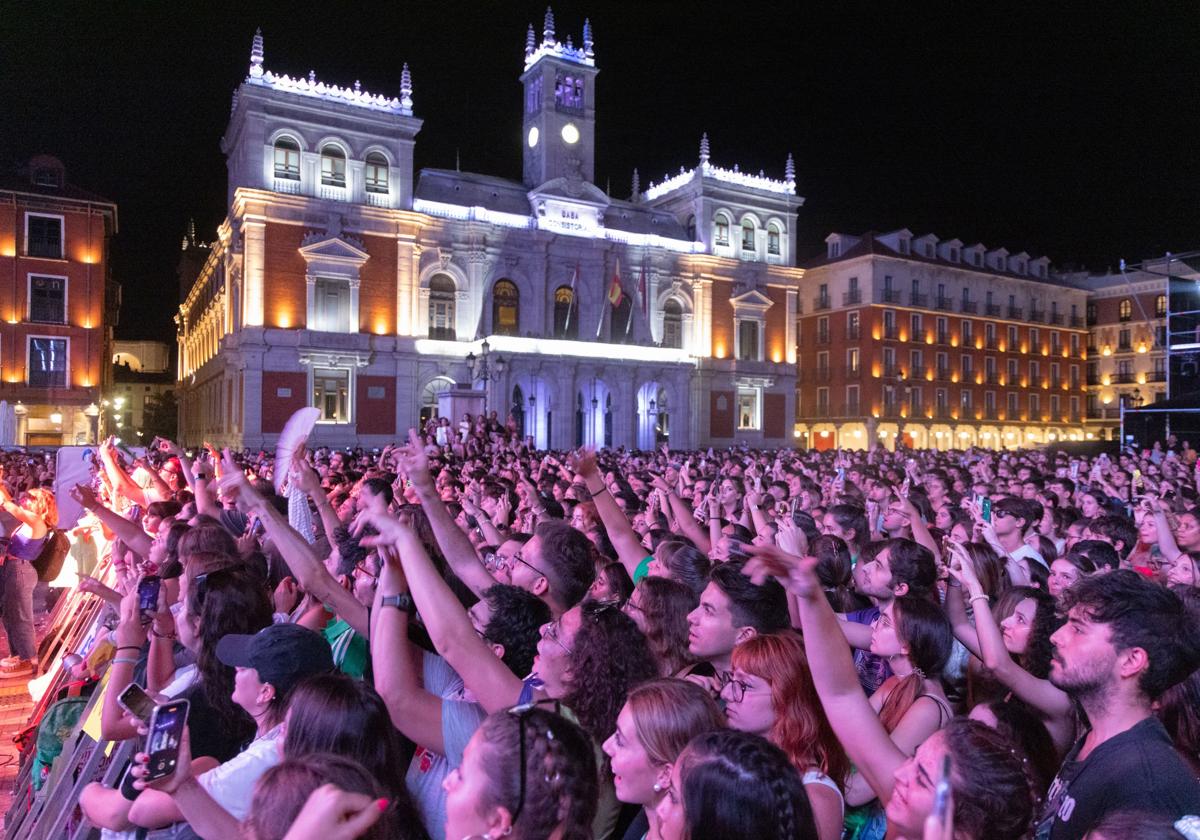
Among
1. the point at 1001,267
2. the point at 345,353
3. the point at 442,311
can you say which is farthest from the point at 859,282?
the point at 345,353

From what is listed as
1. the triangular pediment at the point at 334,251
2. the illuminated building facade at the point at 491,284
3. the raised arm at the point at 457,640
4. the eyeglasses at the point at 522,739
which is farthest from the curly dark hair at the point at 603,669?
the triangular pediment at the point at 334,251

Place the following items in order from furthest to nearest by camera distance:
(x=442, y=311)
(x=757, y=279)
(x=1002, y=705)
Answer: (x=757, y=279) < (x=442, y=311) < (x=1002, y=705)

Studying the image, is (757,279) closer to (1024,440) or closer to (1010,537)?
(1024,440)

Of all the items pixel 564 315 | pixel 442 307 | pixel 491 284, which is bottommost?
pixel 442 307

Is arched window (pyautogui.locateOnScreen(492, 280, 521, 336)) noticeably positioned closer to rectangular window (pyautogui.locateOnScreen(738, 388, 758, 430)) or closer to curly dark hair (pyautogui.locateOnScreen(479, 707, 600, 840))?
rectangular window (pyautogui.locateOnScreen(738, 388, 758, 430))

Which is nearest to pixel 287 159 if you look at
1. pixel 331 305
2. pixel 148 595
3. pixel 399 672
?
pixel 331 305

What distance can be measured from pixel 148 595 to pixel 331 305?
35.5m

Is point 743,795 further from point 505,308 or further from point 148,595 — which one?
point 505,308

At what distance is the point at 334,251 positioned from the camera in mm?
37375

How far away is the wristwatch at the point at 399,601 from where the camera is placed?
3445 mm

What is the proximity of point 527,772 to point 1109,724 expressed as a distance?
6.97ft

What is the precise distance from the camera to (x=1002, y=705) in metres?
3.32

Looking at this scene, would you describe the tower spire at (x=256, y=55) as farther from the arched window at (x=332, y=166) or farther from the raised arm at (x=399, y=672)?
the raised arm at (x=399, y=672)

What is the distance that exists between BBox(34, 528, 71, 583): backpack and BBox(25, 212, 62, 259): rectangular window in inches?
1331
